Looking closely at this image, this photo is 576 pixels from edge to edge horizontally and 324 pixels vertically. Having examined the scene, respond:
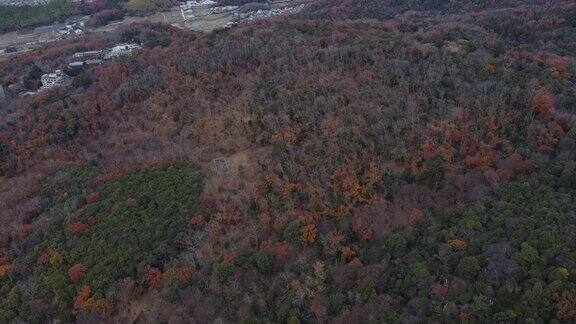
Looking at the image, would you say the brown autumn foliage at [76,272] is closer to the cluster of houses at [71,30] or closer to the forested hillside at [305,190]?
the forested hillside at [305,190]

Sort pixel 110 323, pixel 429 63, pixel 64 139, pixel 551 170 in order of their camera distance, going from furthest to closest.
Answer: pixel 64 139 → pixel 429 63 → pixel 551 170 → pixel 110 323

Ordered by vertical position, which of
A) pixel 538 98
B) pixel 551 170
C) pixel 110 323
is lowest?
pixel 110 323

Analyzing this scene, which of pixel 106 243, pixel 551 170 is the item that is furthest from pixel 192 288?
pixel 551 170

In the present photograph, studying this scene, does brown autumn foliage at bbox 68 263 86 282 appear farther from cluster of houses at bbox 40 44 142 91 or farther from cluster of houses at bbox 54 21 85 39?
cluster of houses at bbox 54 21 85 39

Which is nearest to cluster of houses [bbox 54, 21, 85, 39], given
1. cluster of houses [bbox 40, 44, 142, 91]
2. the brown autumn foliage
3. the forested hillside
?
cluster of houses [bbox 40, 44, 142, 91]

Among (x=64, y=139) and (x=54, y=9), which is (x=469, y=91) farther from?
(x=54, y=9)
